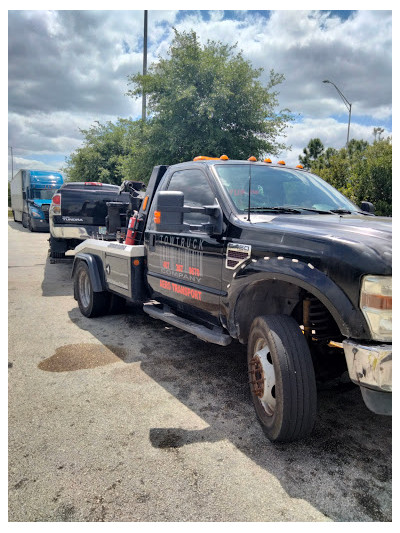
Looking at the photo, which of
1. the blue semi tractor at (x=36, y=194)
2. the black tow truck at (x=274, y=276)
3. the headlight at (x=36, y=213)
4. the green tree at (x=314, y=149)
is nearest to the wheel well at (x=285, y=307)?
the black tow truck at (x=274, y=276)

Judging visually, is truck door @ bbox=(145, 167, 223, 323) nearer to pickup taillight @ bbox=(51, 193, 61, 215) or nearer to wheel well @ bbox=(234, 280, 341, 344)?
wheel well @ bbox=(234, 280, 341, 344)

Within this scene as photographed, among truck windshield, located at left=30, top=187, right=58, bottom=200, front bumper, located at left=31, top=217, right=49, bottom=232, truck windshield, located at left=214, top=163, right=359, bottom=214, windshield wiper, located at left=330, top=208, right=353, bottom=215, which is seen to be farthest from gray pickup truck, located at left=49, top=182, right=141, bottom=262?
truck windshield, located at left=30, top=187, right=58, bottom=200

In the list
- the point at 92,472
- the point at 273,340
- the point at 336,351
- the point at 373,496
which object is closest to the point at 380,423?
the point at 336,351

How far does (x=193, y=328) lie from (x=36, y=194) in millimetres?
21677

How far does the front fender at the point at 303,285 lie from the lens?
233 cm

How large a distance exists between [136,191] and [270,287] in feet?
11.4

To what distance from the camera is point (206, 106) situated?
1148 centimetres

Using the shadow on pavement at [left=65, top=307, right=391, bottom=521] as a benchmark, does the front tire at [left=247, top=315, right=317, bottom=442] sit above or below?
above

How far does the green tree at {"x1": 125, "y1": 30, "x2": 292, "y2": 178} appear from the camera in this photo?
11.8 metres

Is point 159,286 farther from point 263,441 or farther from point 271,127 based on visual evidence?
point 271,127

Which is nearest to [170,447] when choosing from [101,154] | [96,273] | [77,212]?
[96,273]

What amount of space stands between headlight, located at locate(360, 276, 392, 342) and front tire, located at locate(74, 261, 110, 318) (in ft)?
13.7

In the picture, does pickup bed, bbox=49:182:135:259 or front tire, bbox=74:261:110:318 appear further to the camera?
pickup bed, bbox=49:182:135:259

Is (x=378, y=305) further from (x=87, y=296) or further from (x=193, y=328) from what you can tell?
(x=87, y=296)
